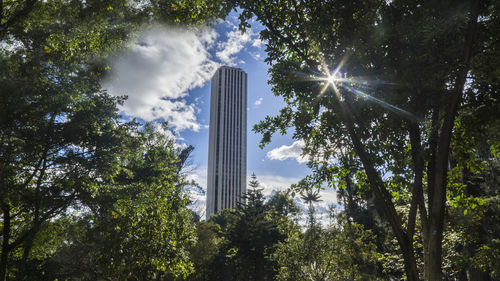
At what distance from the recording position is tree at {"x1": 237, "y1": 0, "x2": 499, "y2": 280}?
298 cm

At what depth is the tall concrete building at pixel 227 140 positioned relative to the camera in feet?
270

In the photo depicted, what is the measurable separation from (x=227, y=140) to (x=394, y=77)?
83747 millimetres

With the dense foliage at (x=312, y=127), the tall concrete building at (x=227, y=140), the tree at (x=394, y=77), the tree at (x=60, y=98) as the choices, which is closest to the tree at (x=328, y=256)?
the dense foliage at (x=312, y=127)

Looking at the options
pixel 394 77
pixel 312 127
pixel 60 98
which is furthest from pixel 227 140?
pixel 394 77

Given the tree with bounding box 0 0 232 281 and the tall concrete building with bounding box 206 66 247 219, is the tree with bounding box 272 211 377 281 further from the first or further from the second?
the tall concrete building with bounding box 206 66 247 219

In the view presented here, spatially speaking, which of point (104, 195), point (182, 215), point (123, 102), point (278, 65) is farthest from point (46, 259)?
point (278, 65)

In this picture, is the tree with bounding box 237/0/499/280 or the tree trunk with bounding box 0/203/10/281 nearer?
the tree with bounding box 237/0/499/280

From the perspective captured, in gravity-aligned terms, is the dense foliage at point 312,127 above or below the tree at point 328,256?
above

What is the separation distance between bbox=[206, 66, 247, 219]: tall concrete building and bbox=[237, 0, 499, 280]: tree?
250 ft

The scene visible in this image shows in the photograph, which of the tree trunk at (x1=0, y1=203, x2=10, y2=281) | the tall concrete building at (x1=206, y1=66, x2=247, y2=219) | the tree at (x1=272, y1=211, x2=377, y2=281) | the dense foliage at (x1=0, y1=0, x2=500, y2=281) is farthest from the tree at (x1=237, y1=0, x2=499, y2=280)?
the tall concrete building at (x1=206, y1=66, x2=247, y2=219)

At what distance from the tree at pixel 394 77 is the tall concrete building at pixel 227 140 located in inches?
3000

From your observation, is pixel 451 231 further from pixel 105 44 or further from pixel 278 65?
pixel 105 44

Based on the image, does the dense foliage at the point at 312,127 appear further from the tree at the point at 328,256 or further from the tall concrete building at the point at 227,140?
the tall concrete building at the point at 227,140

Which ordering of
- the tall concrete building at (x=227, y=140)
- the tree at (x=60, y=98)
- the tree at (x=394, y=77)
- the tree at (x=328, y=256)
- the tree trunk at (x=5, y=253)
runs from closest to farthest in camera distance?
the tree at (x=394, y=77) → the tree at (x=60, y=98) → the tree trunk at (x=5, y=253) → the tree at (x=328, y=256) → the tall concrete building at (x=227, y=140)
